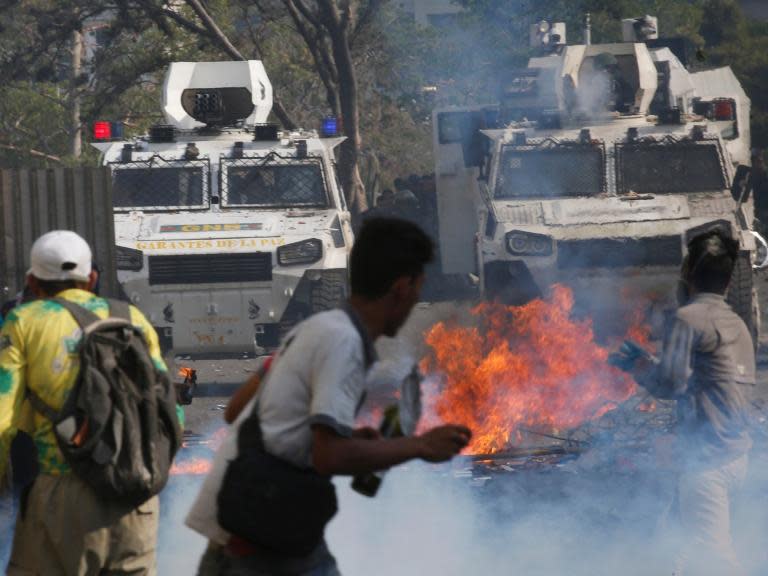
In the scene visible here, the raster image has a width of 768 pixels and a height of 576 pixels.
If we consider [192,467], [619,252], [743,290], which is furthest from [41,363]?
[743,290]

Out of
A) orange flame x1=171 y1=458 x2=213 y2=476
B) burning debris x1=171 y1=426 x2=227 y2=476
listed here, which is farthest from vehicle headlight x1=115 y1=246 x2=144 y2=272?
orange flame x1=171 y1=458 x2=213 y2=476

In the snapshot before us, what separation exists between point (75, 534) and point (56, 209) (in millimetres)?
5393

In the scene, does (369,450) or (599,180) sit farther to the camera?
(599,180)

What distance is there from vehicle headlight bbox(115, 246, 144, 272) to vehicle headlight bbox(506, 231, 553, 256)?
2.96m

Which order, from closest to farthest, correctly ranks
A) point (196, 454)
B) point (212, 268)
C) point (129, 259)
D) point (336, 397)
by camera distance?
point (336, 397)
point (196, 454)
point (129, 259)
point (212, 268)

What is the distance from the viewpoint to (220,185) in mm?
13516

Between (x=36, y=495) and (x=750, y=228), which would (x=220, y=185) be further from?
(x=36, y=495)

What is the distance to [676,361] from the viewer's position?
17.9 ft

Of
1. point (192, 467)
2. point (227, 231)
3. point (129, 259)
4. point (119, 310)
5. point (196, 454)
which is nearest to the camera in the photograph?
point (119, 310)

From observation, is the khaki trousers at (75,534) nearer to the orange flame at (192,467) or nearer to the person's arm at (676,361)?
the person's arm at (676,361)

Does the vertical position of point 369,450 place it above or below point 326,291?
above

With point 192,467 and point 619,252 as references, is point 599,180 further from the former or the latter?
point 192,467

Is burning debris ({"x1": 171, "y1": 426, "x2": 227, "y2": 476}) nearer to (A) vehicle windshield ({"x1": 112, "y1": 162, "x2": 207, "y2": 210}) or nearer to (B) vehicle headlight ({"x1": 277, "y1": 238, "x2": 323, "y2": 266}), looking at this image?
(B) vehicle headlight ({"x1": 277, "y1": 238, "x2": 323, "y2": 266})

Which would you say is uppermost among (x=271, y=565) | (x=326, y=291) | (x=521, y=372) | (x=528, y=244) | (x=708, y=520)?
(x=528, y=244)
